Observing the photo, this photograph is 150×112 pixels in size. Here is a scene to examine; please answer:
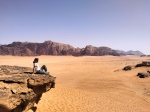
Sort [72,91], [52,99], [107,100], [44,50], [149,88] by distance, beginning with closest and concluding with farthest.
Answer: [52,99] → [107,100] → [72,91] → [149,88] → [44,50]

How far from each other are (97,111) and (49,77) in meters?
4.87

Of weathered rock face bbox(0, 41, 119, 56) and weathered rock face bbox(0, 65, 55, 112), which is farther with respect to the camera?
weathered rock face bbox(0, 41, 119, 56)

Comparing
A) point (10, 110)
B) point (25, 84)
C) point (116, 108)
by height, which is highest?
point (25, 84)

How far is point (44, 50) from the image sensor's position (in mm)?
137375

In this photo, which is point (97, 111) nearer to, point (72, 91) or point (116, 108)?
point (116, 108)

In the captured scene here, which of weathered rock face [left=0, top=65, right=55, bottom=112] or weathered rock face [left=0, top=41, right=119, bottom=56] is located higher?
weathered rock face [left=0, top=41, right=119, bottom=56]

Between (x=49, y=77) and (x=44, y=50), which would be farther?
(x=44, y=50)

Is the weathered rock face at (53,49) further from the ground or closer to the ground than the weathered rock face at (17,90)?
further from the ground

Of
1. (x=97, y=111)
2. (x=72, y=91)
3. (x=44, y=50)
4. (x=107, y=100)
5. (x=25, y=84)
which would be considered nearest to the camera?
(x=25, y=84)

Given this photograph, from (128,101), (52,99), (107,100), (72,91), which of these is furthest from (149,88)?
(52,99)

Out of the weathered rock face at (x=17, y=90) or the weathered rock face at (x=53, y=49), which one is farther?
the weathered rock face at (x=53, y=49)

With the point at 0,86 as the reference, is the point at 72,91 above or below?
below

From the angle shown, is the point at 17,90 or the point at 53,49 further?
the point at 53,49

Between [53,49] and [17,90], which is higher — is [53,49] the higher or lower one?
the higher one
